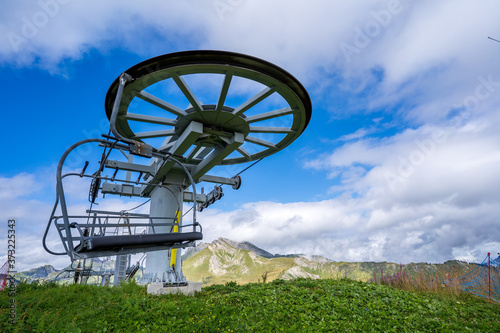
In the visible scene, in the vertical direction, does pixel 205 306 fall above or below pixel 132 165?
below

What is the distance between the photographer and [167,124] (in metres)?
9.05

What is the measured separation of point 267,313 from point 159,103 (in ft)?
19.5

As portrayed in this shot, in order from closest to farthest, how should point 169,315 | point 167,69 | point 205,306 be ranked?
point 169,315 < point 205,306 < point 167,69

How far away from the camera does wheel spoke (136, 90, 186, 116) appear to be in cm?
774

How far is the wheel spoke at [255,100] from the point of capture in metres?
7.72

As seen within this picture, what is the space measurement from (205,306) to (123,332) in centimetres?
180

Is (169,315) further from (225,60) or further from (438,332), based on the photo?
(225,60)

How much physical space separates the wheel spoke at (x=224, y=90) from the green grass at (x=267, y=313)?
501 cm

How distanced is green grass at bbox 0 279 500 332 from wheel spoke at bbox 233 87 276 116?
492 cm

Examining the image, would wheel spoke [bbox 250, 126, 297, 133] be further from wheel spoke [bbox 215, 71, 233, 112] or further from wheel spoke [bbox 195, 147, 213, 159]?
wheel spoke [bbox 195, 147, 213, 159]

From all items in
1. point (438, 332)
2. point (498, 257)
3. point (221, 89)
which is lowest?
point (438, 332)

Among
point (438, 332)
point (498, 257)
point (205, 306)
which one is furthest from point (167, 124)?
point (498, 257)

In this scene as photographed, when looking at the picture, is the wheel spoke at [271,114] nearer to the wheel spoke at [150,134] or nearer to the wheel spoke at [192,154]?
the wheel spoke at [150,134]

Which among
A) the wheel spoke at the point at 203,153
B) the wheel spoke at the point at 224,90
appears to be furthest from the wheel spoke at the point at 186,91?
the wheel spoke at the point at 203,153
